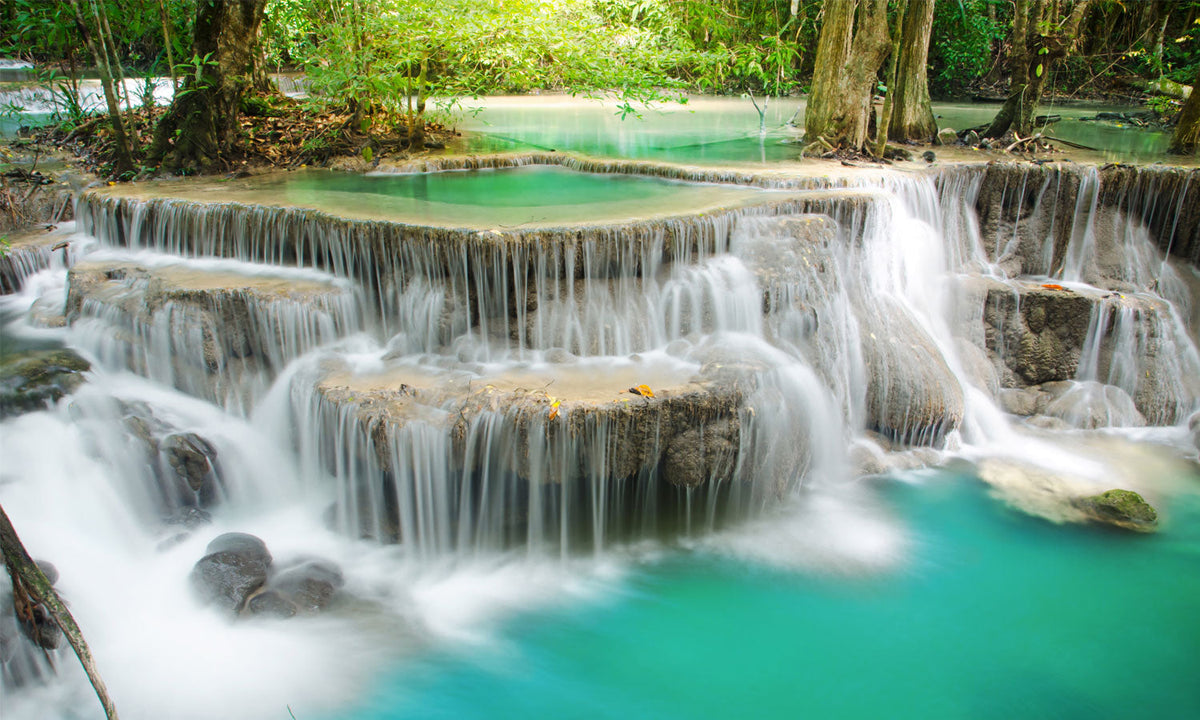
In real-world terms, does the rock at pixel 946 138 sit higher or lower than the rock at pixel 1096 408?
higher

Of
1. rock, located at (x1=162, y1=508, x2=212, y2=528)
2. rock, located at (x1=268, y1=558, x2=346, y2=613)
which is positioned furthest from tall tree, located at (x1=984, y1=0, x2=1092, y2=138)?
rock, located at (x1=162, y1=508, x2=212, y2=528)

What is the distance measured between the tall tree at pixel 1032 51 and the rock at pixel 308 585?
35.3ft

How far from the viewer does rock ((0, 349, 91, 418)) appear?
590cm

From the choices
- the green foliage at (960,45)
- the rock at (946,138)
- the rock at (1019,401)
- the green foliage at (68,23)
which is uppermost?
the green foliage at (960,45)

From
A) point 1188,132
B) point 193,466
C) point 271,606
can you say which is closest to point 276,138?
point 193,466

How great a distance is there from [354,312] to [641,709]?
4.16 metres

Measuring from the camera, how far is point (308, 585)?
5117 mm

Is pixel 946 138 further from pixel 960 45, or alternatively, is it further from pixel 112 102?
pixel 112 102

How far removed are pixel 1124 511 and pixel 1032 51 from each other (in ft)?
24.7

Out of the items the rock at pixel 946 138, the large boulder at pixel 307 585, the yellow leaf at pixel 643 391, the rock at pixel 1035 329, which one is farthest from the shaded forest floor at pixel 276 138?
the rock at pixel 1035 329

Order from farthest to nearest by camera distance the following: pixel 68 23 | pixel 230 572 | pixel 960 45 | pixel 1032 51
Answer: pixel 960 45
pixel 1032 51
pixel 68 23
pixel 230 572

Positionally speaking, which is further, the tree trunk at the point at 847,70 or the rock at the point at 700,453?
the tree trunk at the point at 847,70

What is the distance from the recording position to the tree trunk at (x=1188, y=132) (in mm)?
9867

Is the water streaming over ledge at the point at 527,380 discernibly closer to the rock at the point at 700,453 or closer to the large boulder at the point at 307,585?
the rock at the point at 700,453
